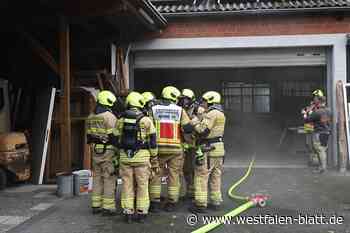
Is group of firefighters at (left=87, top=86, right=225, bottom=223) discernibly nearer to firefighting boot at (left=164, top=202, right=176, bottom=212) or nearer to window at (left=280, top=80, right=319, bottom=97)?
firefighting boot at (left=164, top=202, right=176, bottom=212)

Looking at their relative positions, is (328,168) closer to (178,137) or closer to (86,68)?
(178,137)

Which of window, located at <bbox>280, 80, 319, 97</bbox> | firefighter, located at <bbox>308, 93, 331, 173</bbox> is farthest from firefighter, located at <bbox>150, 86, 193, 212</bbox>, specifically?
window, located at <bbox>280, 80, 319, 97</bbox>

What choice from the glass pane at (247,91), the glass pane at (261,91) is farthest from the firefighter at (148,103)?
the glass pane at (261,91)

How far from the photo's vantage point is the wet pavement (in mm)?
6203

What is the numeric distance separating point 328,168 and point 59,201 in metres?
6.77

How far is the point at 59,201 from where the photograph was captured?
7.91m

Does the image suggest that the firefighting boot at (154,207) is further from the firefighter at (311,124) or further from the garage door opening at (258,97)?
the garage door opening at (258,97)

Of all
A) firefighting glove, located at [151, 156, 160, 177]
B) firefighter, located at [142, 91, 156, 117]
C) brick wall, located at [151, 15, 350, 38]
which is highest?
brick wall, located at [151, 15, 350, 38]

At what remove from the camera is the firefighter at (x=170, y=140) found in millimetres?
7051

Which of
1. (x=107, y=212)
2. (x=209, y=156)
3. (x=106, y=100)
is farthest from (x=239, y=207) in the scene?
(x=106, y=100)

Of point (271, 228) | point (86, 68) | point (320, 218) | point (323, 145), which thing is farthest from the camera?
point (86, 68)

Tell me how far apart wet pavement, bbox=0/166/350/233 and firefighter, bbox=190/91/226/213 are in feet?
0.79

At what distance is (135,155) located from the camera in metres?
6.42

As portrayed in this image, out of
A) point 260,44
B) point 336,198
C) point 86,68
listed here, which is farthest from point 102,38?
point 336,198
